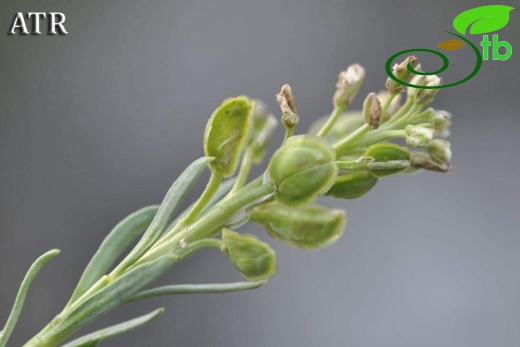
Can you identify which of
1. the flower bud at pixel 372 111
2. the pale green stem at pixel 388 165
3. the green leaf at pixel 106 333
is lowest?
the green leaf at pixel 106 333

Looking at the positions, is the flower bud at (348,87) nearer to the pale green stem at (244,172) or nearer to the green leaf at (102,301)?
the pale green stem at (244,172)

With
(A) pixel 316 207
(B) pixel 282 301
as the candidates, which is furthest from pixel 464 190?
(A) pixel 316 207

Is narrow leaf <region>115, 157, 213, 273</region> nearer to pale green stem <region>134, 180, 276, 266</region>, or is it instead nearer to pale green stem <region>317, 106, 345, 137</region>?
pale green stem <region>134, 180, 276, 266</region>

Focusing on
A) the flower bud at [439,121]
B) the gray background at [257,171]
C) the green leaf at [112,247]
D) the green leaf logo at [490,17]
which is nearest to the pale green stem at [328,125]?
the flower bud at [439,121]

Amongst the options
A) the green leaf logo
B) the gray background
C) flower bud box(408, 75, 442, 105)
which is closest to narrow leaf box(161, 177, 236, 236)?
flower bud box(408, 75, 442, 105)

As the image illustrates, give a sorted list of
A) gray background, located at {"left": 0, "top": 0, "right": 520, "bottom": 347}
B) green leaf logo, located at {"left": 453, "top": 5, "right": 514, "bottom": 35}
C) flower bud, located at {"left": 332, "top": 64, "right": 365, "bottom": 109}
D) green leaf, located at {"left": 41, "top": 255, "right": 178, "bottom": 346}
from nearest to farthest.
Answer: green leaf, located at {"left": 41, "top": 255, "right": 178, "bottom": 346} → flower bud, located at {"left": 332, "top": 64, "right": 365, "bottom": 109} → green leaf logo, located at {"left": 453, "top": 5, "right": 514, "bottom": 35} → gray background, located at {"left": 0, "top": 0, "right": 520, "bottom": 347}

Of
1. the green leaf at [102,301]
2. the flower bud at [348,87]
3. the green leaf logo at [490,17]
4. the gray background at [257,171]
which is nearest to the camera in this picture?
the green leaf at [102,301]

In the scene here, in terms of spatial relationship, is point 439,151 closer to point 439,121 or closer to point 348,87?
point 439,121
